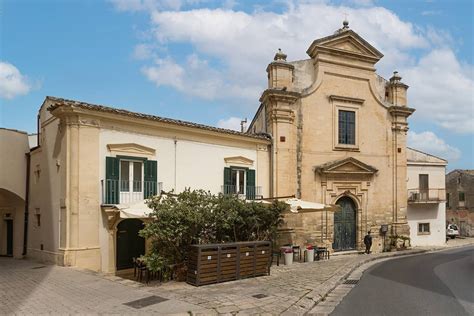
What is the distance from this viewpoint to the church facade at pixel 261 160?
522 inches

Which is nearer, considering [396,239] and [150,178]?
[150,178]

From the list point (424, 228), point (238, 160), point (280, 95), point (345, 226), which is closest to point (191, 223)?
point (238, 160)

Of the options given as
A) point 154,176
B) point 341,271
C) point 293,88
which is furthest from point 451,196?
point 154,176

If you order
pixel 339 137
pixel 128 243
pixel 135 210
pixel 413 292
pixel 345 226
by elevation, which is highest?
pixel 339 137

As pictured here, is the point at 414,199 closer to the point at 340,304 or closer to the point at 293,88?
the point at 293,88

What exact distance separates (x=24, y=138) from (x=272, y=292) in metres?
14.0

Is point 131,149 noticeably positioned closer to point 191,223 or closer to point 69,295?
point 191,223

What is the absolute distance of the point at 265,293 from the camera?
962 centimetres

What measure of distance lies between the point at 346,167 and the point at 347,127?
239 centimetres

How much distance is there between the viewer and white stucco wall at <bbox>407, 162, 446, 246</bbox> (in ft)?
86.7

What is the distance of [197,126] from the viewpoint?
53.8 feet

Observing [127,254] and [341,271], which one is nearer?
[341,271]

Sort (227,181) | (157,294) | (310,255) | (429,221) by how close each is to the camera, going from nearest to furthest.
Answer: (157,294) → (310,255) → (227,181) → (429,221)

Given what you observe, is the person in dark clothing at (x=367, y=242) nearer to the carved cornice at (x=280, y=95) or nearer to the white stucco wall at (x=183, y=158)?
the carved cornice at (x=280, y=95)
